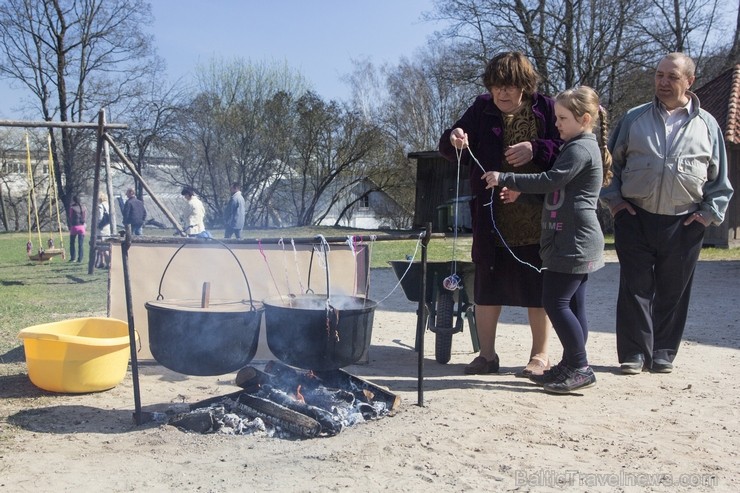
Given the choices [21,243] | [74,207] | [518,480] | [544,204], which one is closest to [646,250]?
[544,204]

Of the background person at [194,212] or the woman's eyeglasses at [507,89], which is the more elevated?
the woman's eyeglasses at [507,89]

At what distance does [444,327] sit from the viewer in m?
4.63


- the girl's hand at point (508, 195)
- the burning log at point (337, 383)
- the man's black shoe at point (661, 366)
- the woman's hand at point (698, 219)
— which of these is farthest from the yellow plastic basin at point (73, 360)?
the woman's hand at point (698, 219)

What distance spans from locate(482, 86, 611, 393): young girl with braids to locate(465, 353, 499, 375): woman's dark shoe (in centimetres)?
52

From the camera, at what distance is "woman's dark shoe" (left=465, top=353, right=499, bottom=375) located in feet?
14.0

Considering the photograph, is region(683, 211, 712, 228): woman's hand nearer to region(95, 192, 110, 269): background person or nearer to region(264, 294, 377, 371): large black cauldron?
region(264, 294, 377, 371): large black cauldron

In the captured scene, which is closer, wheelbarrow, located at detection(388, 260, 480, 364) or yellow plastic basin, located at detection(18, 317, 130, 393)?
yellow plastic basin, located at detection(18, 317, 130, 393)

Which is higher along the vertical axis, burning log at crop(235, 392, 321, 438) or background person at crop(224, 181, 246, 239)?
background person at crop(224, 181, 246, 239)

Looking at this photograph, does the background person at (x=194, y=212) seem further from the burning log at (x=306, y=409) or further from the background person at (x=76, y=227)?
the burning log at (x=306, y=409)

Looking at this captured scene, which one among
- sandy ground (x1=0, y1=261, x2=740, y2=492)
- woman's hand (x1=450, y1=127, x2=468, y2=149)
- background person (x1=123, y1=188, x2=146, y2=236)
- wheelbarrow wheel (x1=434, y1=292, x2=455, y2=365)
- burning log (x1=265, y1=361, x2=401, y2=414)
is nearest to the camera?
sandy ground (x1=0, y1=261, x2=740, y2=492)

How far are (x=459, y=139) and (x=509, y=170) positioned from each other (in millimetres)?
408

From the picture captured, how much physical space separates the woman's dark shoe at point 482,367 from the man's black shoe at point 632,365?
79 cm

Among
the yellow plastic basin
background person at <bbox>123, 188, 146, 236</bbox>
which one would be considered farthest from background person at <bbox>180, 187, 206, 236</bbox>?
the yellow plastic basin

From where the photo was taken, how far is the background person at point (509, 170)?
3846 millimetres
